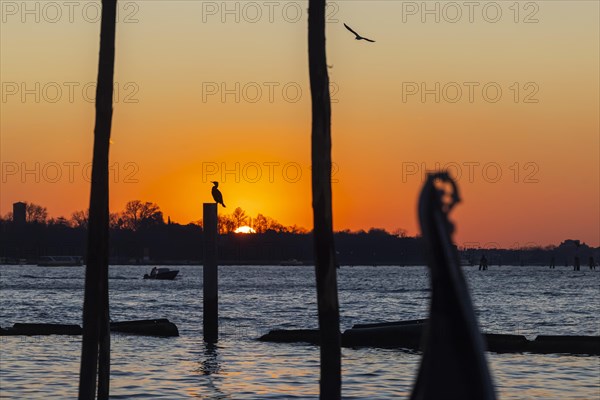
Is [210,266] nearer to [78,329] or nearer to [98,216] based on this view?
[78,329]

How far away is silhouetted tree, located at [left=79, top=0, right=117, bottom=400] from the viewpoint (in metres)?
12.6

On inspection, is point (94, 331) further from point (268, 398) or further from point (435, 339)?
point (268, 398)

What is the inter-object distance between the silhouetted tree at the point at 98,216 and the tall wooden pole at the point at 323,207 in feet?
7.85

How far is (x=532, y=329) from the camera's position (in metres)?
50.8

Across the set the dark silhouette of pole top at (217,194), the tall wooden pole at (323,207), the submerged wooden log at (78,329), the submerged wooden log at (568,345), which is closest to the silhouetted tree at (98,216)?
the tall wooden pole at (323,207)

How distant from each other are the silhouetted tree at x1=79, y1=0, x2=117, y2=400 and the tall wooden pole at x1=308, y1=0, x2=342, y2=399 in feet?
7.85

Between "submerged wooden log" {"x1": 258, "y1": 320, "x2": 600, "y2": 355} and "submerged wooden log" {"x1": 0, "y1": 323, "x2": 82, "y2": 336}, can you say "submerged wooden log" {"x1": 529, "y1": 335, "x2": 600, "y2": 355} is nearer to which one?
"submerged wooden log" {"x1": 258, "y1": 320, "x2": 600, "y2": 355}

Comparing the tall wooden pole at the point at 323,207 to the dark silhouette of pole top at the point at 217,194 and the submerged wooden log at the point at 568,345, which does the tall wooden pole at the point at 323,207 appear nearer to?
the dark silhouette of pole top at the point at 217,194

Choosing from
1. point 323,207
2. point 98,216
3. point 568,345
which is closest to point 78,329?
point 568,345

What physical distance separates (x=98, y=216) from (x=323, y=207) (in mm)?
2760

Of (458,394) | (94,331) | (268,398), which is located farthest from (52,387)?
(458,394)

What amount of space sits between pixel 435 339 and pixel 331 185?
356 centimetres

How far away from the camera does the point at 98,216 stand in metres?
12.8

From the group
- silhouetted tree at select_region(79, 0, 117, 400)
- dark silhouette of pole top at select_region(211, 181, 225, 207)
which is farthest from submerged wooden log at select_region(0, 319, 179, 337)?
silhouetted tree at select_region(79, 0, 117, 400)
